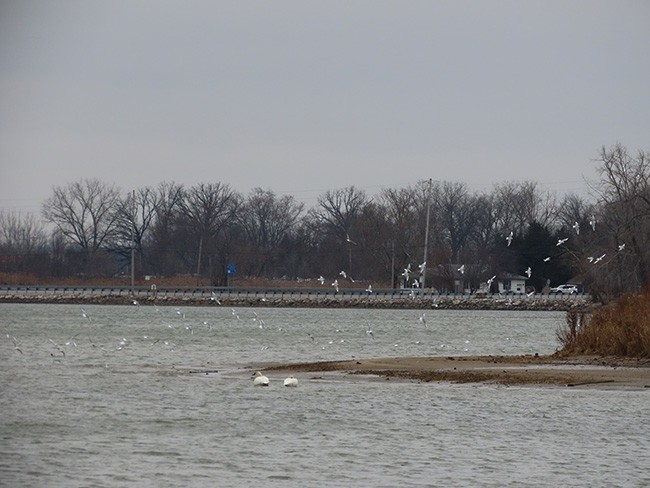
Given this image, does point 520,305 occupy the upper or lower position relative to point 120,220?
lower

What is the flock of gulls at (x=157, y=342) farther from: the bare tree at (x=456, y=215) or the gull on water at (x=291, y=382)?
the bare tree at (x=456, y=215)

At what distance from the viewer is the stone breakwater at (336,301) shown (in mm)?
110625

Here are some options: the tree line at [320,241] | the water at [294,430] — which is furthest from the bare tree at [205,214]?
the water at [294,430]

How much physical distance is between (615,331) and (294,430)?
1465 centimetres

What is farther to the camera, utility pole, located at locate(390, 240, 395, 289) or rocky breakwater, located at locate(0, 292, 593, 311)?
utility pole, located at locate(390, 240, 395, 289)

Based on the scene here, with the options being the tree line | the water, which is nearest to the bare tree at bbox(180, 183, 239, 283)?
the tree line

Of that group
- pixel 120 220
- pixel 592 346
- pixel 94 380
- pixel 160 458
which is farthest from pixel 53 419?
pixel 120 220

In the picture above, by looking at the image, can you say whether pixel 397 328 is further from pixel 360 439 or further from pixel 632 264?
pixel 360 439

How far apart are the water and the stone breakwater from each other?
242 ft

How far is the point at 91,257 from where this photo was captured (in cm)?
14438

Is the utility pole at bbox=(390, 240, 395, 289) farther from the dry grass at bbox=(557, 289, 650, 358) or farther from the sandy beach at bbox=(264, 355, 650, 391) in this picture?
the dry grass at bbox=(557, 289, 650, 358)

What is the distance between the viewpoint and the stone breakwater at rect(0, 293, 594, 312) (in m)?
111

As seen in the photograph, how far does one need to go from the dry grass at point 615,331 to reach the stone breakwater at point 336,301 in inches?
2615

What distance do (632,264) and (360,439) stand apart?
188 ft
